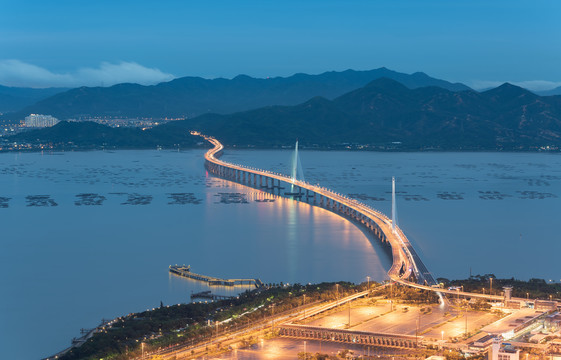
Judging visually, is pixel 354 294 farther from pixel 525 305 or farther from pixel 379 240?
pixel 379 240

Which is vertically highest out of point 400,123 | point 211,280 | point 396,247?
point 400,123

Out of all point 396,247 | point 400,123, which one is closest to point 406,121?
point 400,123

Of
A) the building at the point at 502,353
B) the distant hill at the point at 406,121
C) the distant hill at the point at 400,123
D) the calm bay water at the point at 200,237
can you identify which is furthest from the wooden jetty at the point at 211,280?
the distant hill at the point at 406,121

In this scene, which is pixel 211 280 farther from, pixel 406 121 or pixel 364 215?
pixel 406 121

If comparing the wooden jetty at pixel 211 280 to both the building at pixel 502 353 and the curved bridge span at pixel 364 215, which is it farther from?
the building at pixel 502 353

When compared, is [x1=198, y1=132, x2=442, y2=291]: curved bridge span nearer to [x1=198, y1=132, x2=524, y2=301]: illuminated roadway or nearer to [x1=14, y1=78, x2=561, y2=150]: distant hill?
[x1=198, y1=132, x2=524, y2=301]: illuminated roadway

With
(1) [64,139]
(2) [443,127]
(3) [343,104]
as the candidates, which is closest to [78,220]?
(1) [64,139]
